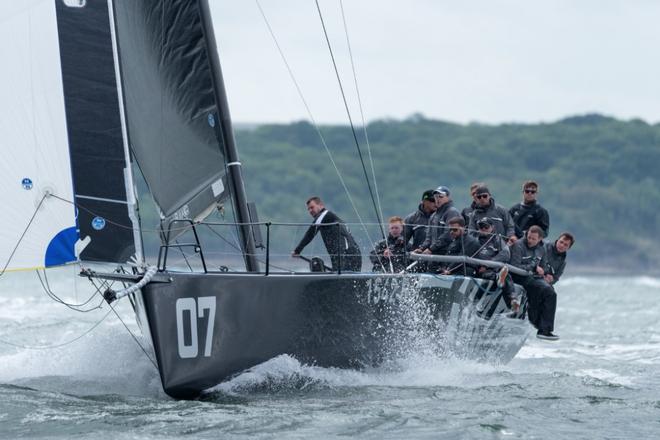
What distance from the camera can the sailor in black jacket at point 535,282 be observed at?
10219 millimetres

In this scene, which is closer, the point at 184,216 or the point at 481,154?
the point at 184,216

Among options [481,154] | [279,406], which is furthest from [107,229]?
[481,154]

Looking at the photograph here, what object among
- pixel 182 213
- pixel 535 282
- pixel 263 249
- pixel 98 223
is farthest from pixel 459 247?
pixel 98 223

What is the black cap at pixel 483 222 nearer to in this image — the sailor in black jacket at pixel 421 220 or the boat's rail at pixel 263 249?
the sailor in black jacket at pixel 421 220

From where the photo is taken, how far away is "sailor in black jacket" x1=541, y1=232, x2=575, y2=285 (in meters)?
10.4

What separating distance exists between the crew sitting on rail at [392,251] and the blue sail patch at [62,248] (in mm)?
2271

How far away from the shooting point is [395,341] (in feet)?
29.9

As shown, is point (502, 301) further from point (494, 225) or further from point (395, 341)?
point (395, 341)

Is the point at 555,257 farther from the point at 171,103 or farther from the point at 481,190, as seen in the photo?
the point at 171,103

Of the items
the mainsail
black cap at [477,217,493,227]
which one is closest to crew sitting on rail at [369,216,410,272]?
black cap at [477,217,493,227]

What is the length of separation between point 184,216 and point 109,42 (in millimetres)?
1489

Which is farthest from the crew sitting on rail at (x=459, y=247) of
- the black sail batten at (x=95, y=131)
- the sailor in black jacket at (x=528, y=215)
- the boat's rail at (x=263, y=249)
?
the black sail batten at (x=95, y=131)

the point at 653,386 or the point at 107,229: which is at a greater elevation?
the point at 107,229

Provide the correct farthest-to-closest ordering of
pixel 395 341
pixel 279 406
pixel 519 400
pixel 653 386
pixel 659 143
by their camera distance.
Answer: pixel 659 143 < pixel 653 386 < pixel 395 341 < pixel 519 400 < pixel 279 406
